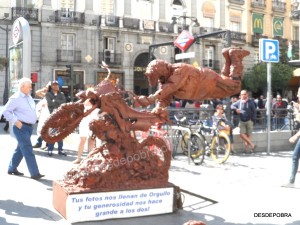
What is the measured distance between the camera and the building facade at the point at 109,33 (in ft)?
97.6

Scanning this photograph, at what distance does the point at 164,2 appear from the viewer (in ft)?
113

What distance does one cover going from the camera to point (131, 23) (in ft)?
108

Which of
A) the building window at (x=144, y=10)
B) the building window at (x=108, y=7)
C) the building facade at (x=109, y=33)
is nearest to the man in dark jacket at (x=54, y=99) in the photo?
the building facade at (x=109, y=33)

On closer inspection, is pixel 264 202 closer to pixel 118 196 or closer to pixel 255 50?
pixel 118 196

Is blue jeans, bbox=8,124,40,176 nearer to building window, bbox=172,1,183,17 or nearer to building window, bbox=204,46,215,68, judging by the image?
building window, bbox=172,1,183,17

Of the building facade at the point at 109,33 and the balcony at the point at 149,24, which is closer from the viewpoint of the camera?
the building facade at the point at 109,33

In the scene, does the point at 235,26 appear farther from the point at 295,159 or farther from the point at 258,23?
the point at 295,159

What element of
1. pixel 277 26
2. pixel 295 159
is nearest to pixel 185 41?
pixel 295 159

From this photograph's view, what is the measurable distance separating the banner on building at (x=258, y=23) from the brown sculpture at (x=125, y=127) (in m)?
35.9

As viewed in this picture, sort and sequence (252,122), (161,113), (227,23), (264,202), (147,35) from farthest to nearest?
1. (227,23)
2. (147,35)
3. (252,122)
4. (264,202)
5. (161,113)

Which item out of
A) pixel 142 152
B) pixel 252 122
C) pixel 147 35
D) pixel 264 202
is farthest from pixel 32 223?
pixel 147 35

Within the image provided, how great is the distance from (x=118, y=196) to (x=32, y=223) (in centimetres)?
98

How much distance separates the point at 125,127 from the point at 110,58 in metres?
27.3

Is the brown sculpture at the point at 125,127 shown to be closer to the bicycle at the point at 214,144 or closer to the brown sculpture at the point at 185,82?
the brown sculpture at the point at 185,82
